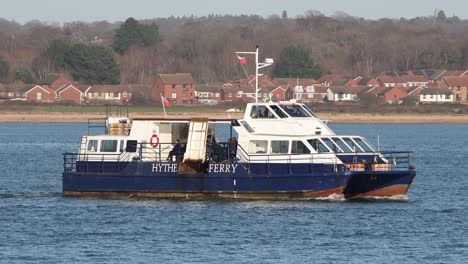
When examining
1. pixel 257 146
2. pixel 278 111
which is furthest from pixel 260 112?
pixel 257 146

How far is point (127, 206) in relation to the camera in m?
46.9

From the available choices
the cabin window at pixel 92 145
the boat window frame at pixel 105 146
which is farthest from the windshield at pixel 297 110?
the cabin window at pixel 92 145

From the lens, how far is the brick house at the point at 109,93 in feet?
552

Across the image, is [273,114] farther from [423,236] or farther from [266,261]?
[266,261]

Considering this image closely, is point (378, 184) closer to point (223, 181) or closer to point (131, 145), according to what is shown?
point (223, 181)

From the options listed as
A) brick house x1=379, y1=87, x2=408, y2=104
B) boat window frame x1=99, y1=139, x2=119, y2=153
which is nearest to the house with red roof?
brick house x1=379, y1=87, x2=408, y2=104

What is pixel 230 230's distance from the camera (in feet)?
137

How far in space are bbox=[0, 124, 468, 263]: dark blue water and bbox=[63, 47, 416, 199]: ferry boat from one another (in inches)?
23.0

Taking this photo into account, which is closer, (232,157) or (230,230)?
(230,230)

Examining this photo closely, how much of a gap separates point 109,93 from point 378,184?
126 metres

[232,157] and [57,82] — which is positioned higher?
[232,157]

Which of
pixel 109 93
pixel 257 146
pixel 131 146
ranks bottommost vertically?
pixel 109 93

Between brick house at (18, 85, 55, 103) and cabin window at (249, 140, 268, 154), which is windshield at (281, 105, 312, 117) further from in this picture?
brick house at (18, 85, 55, 103)

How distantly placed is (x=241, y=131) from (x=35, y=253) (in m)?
12.5
